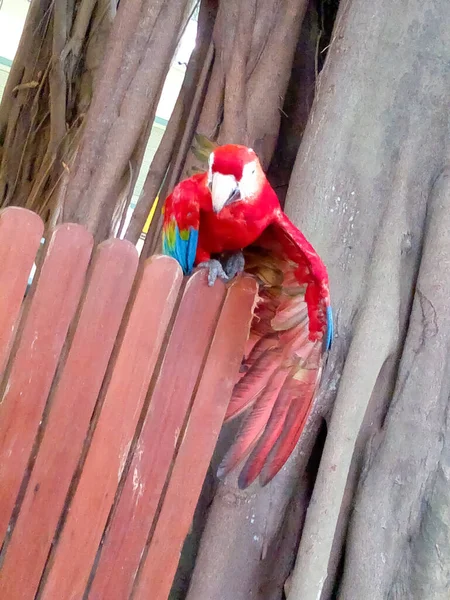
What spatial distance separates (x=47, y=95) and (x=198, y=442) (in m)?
1.21

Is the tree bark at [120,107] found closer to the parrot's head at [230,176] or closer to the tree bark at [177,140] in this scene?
the tree bark at [177,140]

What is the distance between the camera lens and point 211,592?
956 millimetres

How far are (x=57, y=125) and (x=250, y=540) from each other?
1.11 m

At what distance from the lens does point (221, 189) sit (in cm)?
87

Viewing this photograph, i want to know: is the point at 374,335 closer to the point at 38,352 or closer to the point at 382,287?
the point at 382,287

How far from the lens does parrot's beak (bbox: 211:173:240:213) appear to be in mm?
874

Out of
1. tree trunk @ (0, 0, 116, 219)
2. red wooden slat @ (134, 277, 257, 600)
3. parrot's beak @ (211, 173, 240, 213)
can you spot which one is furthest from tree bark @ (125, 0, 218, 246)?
red wooden slat @ (134, 277, 257, 600)

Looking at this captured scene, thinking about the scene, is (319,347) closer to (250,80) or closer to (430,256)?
(430,256)

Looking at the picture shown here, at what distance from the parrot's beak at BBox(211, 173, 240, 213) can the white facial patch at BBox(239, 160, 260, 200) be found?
0.02 metres

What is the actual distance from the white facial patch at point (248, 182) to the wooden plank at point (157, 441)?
226 millimetres

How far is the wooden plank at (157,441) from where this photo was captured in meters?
0.69

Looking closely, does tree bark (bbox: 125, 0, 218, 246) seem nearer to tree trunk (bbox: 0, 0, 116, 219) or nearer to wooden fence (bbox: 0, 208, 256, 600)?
tree trunk (bbox: 0, 0, 116, 219)

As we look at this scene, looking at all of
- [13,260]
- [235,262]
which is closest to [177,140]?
[235,262]

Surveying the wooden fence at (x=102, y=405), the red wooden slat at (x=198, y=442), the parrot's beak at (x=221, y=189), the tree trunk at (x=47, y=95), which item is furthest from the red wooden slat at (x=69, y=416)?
the tree trunk at (x=47, y=95)
